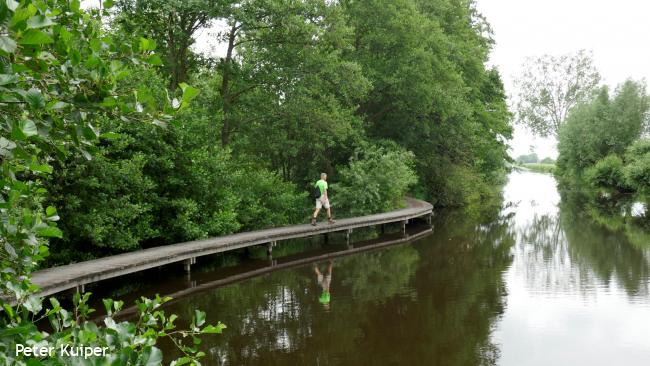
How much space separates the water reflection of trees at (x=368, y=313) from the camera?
731 centimetres

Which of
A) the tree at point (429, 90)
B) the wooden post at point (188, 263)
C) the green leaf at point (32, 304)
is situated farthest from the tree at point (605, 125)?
the green leaf at point (32, 304)

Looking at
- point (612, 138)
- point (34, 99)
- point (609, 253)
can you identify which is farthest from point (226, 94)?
point (612, 138)

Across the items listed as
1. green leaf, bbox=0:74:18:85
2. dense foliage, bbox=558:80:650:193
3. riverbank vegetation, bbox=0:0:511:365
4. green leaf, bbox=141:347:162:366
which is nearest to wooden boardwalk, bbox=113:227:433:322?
riverbank vegetation, bbox=0:0:511:365

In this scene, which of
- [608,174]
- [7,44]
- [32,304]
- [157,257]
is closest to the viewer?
[7,44]

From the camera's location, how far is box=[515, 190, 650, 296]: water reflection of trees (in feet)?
37.9

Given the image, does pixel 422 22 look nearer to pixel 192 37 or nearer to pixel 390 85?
pixel 390 85

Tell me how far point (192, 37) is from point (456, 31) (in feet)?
62.7

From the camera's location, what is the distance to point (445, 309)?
9562 mm

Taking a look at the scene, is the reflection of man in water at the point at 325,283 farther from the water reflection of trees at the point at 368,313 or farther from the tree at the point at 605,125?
the tree at the point at 605,125

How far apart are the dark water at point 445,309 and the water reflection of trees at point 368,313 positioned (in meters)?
0.02

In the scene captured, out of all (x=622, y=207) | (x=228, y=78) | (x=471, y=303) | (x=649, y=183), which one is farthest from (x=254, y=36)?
(x=649, y=183)

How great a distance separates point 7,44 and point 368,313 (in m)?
8.24

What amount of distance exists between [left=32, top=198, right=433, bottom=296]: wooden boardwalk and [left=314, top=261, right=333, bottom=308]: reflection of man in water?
80.2 inches

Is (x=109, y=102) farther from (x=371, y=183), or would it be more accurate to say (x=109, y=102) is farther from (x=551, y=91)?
(x=551, y=91)
